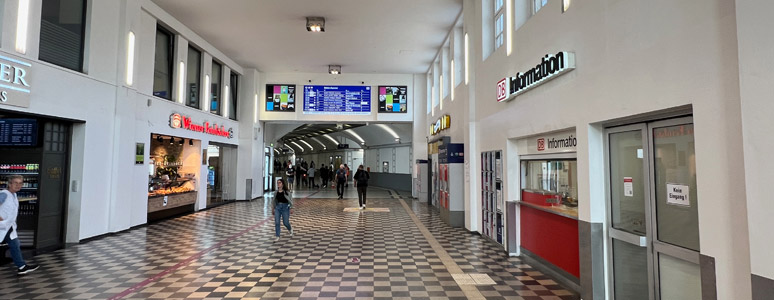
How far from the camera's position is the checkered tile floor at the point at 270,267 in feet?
13.3

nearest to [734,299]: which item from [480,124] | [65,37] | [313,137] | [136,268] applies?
[480,124]

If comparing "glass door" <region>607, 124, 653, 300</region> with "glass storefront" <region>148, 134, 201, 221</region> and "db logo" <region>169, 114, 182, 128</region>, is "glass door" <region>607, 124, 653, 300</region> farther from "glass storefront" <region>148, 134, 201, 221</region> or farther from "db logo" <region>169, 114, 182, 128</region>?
A: "db logo" <region>169, 114, 182, 128</region>

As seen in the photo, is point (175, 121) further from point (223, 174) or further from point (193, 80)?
point (223, 174)

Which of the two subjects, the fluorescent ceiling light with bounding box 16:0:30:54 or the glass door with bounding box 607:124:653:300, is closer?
the glass door with bounding box 607:124:653:300

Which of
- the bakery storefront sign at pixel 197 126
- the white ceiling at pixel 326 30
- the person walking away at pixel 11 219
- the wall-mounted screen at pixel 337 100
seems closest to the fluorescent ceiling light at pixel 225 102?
the bakery storefront sign at pixel 197 126

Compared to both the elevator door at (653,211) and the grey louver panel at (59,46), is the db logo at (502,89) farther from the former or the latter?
the grey louver panel at (59,46)

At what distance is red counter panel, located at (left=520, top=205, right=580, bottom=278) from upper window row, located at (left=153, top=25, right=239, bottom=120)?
8411mm

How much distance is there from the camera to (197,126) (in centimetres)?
1041

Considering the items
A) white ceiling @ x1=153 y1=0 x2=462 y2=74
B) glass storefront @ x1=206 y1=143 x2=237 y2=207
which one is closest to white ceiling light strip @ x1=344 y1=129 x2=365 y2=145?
white ceiling @ x1=153 y1=0 x2=462 y2=74

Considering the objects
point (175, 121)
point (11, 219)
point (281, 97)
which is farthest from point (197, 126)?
point (11, 219)

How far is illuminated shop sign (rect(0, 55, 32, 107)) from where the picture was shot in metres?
4.96

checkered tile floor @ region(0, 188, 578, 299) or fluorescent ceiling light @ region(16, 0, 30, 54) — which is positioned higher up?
fluorescent ceiling light @ region(16, 0, 30, 54)

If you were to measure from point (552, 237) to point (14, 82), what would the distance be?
7.39m

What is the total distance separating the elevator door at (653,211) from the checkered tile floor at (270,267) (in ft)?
2.82
